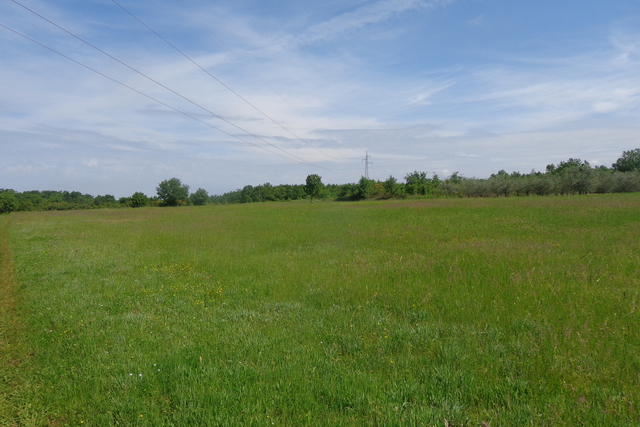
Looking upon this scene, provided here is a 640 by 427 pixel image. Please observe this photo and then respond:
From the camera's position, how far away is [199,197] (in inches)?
4985

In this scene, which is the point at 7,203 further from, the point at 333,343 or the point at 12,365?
the point at 333,343

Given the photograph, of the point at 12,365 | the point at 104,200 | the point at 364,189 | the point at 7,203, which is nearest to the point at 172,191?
the point at 104,200

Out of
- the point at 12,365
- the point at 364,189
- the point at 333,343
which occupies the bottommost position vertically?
the point at 12,365

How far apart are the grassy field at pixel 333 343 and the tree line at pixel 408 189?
268 feet

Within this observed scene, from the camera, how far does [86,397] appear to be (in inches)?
188

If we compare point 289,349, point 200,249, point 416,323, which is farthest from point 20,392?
point 200,249

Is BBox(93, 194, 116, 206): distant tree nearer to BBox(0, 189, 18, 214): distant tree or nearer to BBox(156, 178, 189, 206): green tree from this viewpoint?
BBox(156, 178, 189, 206): green tree

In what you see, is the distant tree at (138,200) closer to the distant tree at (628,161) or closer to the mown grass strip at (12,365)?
the mown grass strip at (12,365)

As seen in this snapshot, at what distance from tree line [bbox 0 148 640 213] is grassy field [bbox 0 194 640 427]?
268 feet

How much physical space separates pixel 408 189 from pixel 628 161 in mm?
88375

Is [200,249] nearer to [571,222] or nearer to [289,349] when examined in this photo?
[289,349]

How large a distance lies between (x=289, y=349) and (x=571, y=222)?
80.1 ft

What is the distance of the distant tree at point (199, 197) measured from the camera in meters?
125

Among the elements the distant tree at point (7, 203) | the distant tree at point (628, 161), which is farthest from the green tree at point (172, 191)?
the distant tree at point (628, 161)
